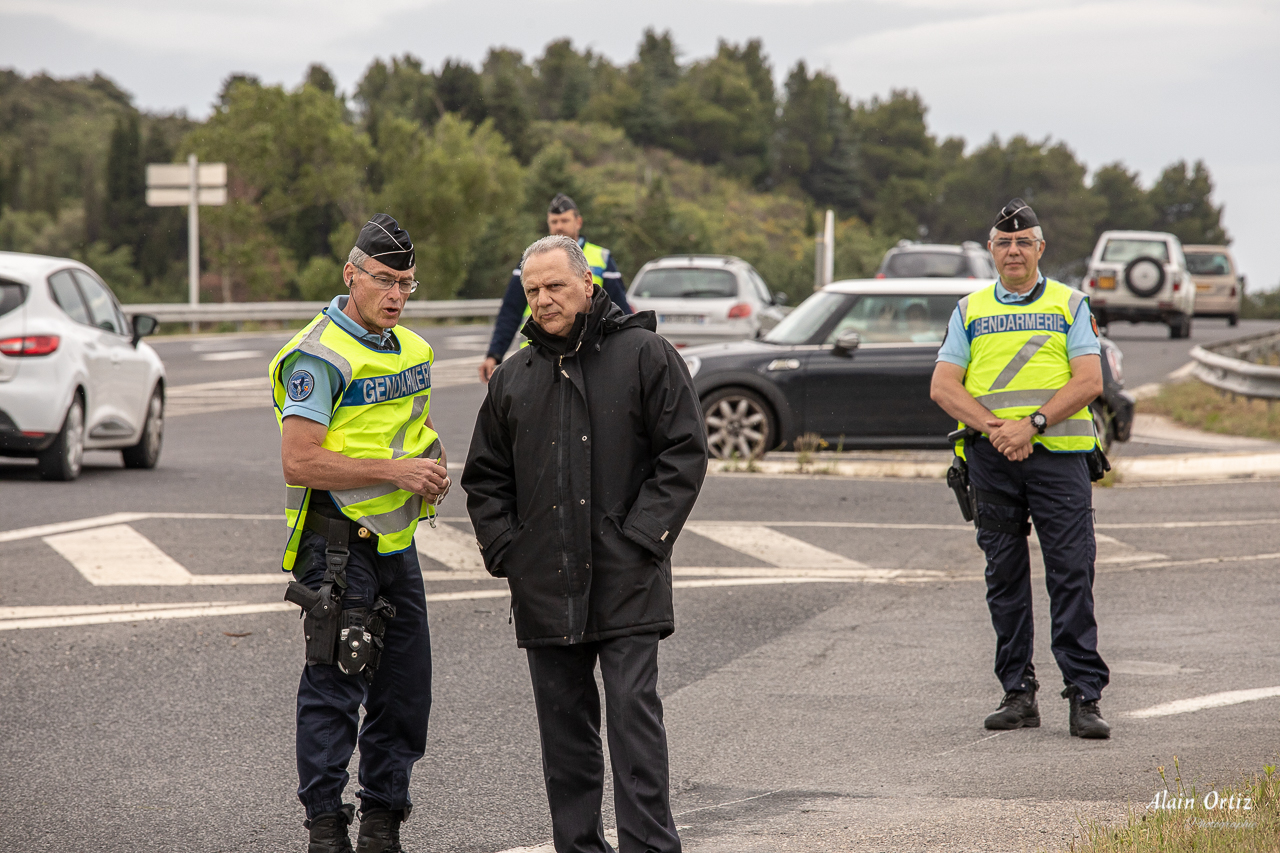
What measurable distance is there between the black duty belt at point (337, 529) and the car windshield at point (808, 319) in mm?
9438

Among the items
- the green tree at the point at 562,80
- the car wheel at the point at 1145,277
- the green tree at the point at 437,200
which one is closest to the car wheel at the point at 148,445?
the car wheel at the point at 1145,277

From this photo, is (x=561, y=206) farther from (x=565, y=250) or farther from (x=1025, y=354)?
(x=565, y=250)

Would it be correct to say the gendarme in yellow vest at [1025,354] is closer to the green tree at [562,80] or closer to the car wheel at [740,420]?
the car wheel at [740,420]

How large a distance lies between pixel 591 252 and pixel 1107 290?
22978mm

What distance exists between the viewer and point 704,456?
4152 millimetres

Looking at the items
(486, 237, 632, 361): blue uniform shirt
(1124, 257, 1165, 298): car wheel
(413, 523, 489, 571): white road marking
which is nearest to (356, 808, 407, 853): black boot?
(413, 523, 489, 571): white road marking

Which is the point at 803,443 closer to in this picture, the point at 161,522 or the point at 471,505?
the point at 161,522

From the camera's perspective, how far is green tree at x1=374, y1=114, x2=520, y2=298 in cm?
8406

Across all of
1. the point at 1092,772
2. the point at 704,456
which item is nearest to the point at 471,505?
the point at 704,456

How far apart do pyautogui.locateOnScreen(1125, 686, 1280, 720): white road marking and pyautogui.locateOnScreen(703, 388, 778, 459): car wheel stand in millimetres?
7380

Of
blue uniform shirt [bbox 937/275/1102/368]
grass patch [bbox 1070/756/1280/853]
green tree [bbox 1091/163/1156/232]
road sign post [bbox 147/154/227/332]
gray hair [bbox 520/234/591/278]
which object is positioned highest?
green tree [bbox 1091/163/1156/232]

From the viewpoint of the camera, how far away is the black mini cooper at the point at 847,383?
13.2 meters

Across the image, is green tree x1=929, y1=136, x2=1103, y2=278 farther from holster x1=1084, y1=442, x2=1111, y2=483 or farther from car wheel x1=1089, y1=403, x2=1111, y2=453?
holster x1=1084, y1=442, x2=1111, y2=483

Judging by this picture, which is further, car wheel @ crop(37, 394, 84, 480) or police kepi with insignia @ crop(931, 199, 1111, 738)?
car wheel @ crop(37, 394, 84, 480)
